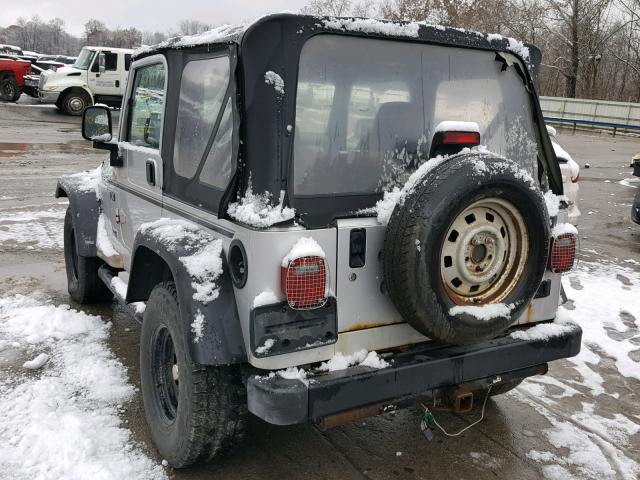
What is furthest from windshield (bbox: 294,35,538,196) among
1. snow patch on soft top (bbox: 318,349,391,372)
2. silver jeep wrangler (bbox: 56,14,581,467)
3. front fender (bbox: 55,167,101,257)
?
front fender (bbox: 55,167,101,257)

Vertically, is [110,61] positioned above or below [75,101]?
above

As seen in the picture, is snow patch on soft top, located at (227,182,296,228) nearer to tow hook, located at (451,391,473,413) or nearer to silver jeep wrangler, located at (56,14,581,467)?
silver jeep wrangler, located at (56,14,581,467)

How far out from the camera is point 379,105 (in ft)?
9.26

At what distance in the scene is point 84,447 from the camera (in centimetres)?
316

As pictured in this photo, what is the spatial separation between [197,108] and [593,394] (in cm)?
305

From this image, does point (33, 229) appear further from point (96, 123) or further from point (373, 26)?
point (373, 26)

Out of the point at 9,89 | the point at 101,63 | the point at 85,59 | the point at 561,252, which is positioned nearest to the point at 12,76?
the point at 9,89

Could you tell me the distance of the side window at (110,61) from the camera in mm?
21844

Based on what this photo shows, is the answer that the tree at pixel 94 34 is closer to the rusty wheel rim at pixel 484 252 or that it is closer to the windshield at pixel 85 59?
the windshield at pixel 85 59

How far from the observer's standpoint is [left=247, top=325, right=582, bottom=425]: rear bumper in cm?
250

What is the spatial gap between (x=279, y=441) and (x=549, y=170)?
2049 millimetres

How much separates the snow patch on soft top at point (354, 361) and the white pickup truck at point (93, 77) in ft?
69.1

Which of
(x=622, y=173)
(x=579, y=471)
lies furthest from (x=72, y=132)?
(x=579, y=471)

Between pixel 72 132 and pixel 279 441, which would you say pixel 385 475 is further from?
pixel 72 132
